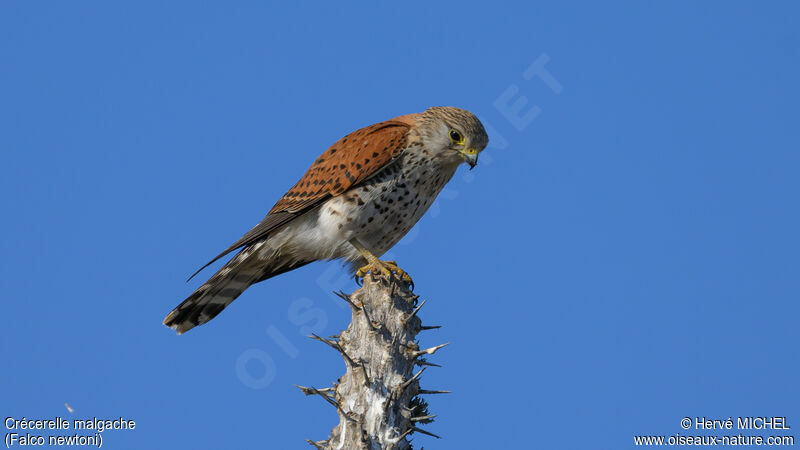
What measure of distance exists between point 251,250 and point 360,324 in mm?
2267

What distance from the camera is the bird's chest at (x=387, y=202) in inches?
218

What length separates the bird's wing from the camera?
5562mm

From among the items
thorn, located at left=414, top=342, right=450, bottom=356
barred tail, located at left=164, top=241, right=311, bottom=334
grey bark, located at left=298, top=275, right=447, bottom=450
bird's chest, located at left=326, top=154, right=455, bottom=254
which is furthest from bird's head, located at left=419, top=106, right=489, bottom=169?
thorn, located at left=414, top=342, right=450, bottom=356

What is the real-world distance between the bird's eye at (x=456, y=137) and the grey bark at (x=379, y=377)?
2253mm


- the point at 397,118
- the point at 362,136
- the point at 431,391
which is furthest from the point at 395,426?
the point at 397,118

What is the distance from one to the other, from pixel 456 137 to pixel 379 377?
2809 mm

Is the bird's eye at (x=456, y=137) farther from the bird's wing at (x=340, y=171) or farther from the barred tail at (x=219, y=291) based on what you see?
the barred tail at (x=219, y=291)

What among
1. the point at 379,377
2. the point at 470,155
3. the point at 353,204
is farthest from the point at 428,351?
the point at 470,155

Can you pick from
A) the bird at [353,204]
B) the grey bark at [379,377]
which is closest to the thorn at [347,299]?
the grey bark at [379,377]

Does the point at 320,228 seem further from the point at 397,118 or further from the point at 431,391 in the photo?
the point at 431,391

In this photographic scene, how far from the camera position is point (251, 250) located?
18.7ft

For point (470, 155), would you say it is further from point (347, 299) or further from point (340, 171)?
point (347, 299)

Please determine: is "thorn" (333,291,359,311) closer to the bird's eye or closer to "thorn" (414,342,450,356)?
"thorn" (414,342,450,356)

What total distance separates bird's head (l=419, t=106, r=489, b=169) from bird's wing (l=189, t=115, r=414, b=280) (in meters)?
0.18
